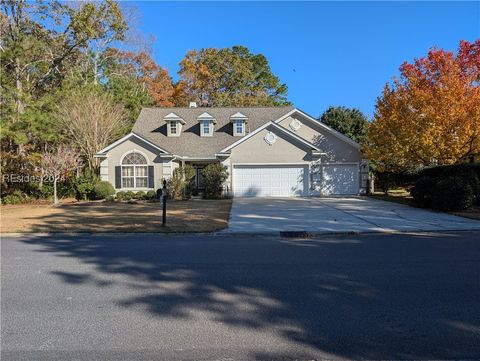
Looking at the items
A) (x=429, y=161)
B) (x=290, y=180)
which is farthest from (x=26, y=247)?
(x=429, y=161)

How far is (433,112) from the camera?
18719mm

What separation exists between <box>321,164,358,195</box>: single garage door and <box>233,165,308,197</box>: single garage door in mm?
1651

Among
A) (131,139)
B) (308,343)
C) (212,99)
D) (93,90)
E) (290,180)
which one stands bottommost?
(308,343)

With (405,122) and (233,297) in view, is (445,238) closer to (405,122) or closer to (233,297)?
(233,297)

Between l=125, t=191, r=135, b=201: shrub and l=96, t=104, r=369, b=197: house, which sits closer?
l=125, t=191, r=135, b=201: shrub

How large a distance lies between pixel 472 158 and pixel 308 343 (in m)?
21.0

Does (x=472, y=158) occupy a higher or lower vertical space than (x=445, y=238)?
higher

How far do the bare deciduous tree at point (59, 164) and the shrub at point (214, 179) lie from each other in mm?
8464

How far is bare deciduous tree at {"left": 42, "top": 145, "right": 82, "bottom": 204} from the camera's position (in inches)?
875

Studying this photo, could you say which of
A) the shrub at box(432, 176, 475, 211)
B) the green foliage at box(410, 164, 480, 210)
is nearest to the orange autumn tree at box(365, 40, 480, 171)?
the green foliage at box(410, 164, 480, 210)

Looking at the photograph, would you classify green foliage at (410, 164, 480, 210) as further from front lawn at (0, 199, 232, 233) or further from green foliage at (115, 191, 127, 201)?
green foliage at (115, 191, 127, 201)

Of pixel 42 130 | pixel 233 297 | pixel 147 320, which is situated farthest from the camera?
pixel 42 130

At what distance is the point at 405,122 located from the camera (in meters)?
20.3

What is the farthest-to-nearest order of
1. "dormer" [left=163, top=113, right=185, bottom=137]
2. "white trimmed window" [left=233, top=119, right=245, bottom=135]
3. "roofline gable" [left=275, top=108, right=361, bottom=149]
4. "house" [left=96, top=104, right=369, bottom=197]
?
"white trimmed window" [left=233, top=119, right=245, bottom=135] < "dormer" [left=163, top=113, right=185, bottom=137] < "roofline gable" [left=275, top=108, right=361, bottom=149] < "house" [left=96, top=104, right=369, bottom=197]
